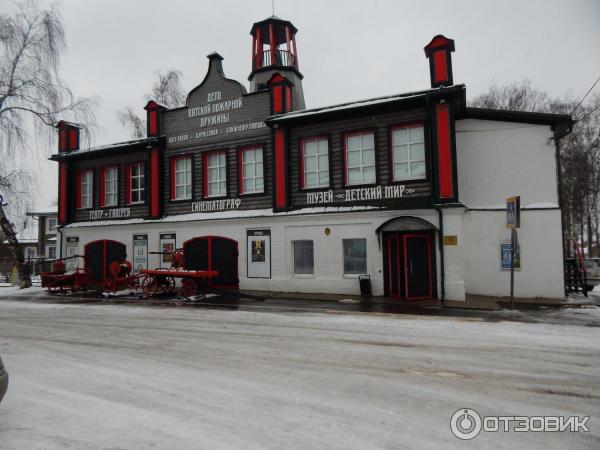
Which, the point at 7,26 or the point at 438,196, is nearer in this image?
the point at 438,196

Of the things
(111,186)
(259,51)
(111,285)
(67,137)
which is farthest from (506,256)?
(67,137)

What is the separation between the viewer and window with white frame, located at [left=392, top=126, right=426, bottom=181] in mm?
14352

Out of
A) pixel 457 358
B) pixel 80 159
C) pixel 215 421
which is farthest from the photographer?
pixel 80 159

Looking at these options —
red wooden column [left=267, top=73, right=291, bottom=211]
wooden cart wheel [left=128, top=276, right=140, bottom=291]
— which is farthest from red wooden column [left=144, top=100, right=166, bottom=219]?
red wooden column [left=267, top=73, right=291, bottom=211]

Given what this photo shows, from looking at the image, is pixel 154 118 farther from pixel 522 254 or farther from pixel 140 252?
pixel 522 254

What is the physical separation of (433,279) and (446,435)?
1037 cm

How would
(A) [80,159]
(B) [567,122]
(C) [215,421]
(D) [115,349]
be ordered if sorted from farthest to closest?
(A) [80,159], (B) [567,122], (D) [115,349], (C) [215,421]

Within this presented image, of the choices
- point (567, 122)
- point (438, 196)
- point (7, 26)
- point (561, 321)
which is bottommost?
point (561, 321)

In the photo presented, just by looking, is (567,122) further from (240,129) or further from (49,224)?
(49,224)

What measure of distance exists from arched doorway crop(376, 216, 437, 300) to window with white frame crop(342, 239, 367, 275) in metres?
0.83

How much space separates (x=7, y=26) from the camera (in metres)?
18.9

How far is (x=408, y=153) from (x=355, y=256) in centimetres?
444

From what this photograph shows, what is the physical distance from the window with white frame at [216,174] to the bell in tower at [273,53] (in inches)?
227

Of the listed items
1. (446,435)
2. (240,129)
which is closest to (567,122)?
(240,129)
